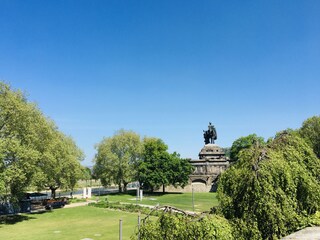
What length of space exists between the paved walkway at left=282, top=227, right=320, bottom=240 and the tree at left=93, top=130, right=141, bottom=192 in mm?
43830

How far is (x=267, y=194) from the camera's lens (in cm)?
917

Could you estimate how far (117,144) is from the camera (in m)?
53.5

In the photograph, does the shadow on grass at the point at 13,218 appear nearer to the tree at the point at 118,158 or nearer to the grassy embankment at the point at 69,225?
the grassy embankment at the point at 69,225

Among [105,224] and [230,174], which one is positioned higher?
[230,174]

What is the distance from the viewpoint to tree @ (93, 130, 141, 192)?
5166 cm

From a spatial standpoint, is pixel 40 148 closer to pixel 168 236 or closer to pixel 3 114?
pixel 3 114

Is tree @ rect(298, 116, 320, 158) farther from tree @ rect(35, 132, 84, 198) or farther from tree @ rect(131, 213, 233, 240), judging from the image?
tree @ rect(131, 213, 233, 240)

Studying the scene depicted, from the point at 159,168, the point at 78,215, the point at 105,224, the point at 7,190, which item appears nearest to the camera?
the point at 105,224

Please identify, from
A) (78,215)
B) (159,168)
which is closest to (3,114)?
(78,215)

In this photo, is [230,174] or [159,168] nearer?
[230,174]

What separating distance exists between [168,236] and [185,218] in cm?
72

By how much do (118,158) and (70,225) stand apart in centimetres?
2757

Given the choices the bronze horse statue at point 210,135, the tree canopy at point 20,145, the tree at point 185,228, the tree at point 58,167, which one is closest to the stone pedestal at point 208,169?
the bronze horse statue at point 210,135

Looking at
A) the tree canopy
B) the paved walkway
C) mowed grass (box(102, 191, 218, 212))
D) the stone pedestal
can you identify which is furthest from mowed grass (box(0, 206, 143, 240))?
the stone pedestal
